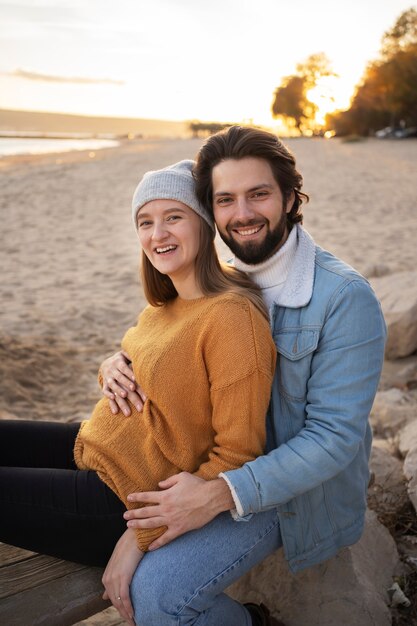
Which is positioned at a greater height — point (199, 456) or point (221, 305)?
point (221, 305)

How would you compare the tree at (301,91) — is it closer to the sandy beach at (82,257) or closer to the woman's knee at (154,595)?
the sandy beach at (82,257)

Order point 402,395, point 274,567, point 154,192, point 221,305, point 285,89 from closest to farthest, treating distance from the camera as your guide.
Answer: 1. point 221,305
2. point 154,192
3. point 274,567
4. point 402,395
5. point 285,89

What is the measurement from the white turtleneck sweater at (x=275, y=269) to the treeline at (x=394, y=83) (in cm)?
3990

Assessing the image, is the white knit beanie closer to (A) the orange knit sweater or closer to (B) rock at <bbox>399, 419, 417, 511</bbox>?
(A) the orange knit sweater

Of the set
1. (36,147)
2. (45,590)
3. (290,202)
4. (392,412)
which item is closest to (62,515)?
(45,590)

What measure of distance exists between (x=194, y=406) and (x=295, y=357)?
1.27ft

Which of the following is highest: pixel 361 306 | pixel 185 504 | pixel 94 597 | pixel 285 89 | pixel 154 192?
pixel 285 89

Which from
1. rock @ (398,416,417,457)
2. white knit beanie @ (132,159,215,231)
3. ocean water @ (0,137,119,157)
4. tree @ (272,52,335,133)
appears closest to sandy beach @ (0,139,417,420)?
rock @ (398,416,417,457)

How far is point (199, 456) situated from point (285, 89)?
71.7 m

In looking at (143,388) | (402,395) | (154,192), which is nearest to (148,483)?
(143,388)

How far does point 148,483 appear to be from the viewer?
1.99 meters

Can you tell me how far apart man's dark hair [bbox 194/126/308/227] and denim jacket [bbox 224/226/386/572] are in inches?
9.2

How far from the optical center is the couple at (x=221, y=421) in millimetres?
1844

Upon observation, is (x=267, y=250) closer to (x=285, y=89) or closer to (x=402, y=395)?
(x=402, y=395)
